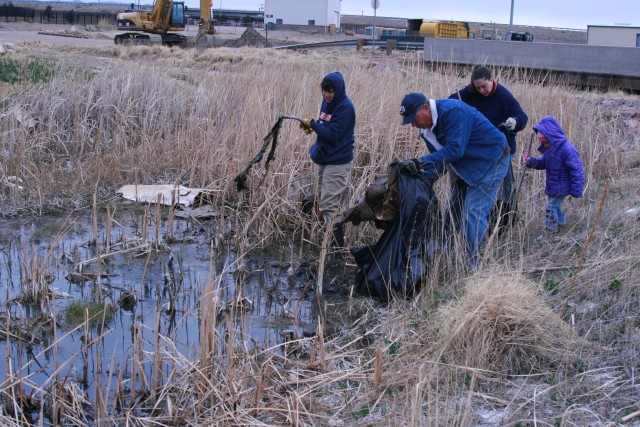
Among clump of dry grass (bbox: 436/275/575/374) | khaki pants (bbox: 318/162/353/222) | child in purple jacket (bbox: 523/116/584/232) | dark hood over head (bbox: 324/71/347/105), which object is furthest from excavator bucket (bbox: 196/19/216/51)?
clump of dry grass (bbox: 436/275/575/374)

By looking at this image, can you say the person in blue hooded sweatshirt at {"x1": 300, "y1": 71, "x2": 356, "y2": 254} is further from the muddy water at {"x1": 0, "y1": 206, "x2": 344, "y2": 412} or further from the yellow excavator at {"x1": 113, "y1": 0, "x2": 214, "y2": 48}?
the yellow excavator at {"x1": 113, "y1": 0, "x2": 214, "y2": 48}

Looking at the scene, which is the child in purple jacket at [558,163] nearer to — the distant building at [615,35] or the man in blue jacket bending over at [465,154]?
the man in blue jacket bending over at [465,154]

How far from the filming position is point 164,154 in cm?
895

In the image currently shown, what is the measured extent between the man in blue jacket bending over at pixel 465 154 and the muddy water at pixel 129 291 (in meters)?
1.34

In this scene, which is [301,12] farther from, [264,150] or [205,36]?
[264,150]

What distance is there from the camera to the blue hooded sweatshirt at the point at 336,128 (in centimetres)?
570

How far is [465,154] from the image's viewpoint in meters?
5.38

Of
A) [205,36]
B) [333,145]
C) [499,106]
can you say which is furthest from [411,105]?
[205,36]

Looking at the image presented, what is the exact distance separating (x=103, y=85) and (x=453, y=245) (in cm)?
634

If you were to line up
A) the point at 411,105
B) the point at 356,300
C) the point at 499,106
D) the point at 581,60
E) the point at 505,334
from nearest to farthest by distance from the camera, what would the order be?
the point at 505,334, the point at 411,105, the point at 356,300, the point at 499,106, the point at 581,60

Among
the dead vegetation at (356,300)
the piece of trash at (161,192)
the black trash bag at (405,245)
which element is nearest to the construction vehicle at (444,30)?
the dead vegetation at (356,300)

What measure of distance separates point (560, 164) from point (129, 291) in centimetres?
364

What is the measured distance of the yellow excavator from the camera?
3061 centimetres

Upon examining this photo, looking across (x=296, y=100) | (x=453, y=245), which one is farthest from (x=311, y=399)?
(x=296, y=100)
